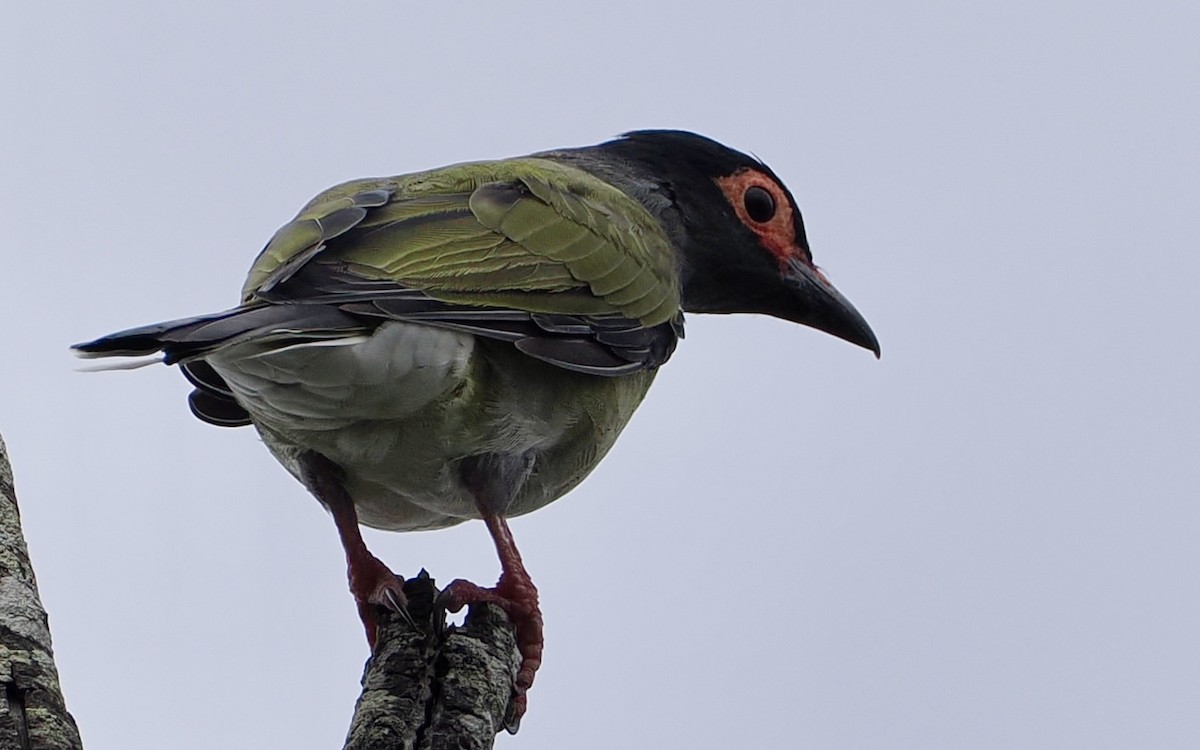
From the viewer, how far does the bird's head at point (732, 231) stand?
637cm

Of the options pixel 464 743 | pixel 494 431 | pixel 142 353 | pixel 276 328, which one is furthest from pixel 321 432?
pixel 464 743

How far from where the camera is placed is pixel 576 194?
556 cm

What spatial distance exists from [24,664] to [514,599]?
1891 mm

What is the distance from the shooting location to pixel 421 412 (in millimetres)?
4430

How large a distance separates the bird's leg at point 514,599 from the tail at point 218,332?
0.75 metres

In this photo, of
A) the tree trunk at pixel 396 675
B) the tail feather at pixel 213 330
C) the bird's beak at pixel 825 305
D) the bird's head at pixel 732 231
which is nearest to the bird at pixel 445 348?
the tail feather at pixel 213 330

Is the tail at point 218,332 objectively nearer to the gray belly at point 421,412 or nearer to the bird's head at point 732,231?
the gray belly at point 421,412

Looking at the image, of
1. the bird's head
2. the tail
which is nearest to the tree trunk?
the tail

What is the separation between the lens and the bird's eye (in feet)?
21.4

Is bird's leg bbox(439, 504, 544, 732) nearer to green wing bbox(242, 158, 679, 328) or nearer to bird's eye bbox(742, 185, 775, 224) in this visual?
green wing bbox(242, 158, 679, 328)

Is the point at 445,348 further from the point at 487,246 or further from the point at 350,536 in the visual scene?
the point at 350,536

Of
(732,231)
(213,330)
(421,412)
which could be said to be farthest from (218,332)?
(732,231)

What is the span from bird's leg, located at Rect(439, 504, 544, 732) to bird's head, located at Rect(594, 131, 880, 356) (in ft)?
6.19

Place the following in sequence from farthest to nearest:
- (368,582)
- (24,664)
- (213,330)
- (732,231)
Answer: (732,231)
(368,582)
(213,330)
(24,664)
